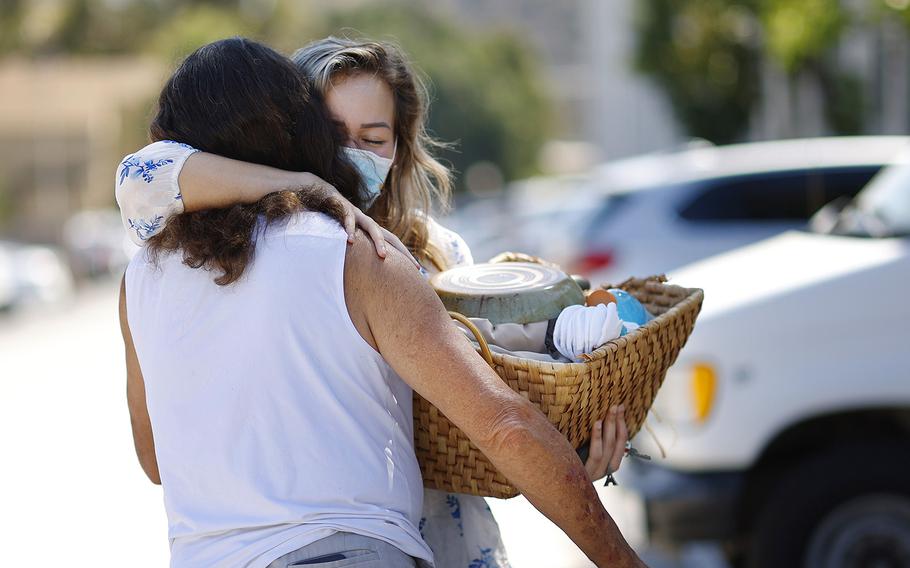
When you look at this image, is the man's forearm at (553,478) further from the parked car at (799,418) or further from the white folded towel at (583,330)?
the parked car at (799,418)

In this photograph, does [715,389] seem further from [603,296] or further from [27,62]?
[27,62]

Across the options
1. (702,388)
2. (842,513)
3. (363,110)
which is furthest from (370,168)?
(842,513)

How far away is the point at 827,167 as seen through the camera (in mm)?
7848

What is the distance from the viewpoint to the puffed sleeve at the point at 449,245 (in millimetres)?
2523

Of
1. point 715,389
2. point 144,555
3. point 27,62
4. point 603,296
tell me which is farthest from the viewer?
point 27,62

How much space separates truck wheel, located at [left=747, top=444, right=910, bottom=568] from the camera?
13.3 ft

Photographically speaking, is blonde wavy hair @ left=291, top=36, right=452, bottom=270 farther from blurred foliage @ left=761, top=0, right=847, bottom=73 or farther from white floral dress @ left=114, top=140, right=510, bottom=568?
blurred foliage @ left=761, top=0, right=847, bottom=73

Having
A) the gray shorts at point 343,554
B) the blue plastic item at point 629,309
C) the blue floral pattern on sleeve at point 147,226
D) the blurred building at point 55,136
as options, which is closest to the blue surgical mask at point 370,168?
the blue floral pattern on sleeve at point 147,226

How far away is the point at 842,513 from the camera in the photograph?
4.13 metres

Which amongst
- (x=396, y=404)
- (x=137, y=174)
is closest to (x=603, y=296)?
(x=396, y=404)

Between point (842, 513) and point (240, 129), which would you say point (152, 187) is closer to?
point (240, 129)

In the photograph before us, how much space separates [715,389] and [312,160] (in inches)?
106

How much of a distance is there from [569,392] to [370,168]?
60cm

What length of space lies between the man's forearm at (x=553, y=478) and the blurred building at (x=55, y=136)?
177 feet
